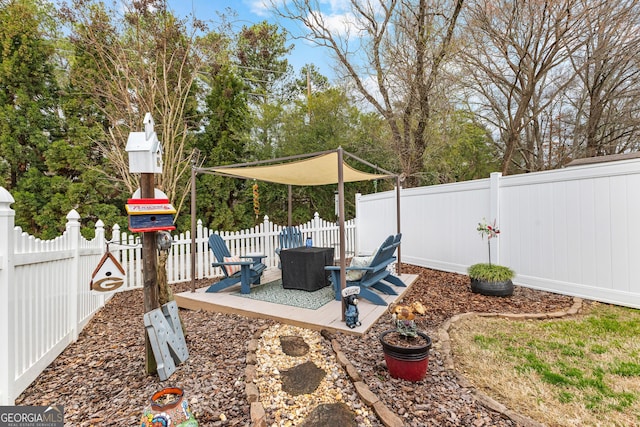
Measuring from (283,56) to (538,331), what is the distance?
42.9 feet

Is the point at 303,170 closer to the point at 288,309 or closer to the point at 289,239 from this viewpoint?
the point at 289,239

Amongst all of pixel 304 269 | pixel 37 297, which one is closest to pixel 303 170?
pixel 304 269

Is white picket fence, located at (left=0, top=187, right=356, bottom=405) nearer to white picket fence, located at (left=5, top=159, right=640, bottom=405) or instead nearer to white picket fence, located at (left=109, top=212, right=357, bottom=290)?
white picket fence, located at (left=5, top=159, right=640, bottom=405)

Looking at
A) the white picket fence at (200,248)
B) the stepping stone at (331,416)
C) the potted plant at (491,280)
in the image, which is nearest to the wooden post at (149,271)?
the stepping stone at (331,416)

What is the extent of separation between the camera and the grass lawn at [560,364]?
1966 mm

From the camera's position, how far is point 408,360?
2203 millimetres

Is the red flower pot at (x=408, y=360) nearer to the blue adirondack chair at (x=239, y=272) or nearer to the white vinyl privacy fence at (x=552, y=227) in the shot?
the blue adirondack chair at (x=239, y=272)

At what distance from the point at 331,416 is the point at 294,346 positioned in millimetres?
993

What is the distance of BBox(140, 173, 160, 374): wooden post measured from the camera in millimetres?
2336

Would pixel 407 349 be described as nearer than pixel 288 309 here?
Yes

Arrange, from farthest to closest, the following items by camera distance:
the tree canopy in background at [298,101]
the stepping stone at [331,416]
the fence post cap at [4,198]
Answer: the tree canopy in background at [298,101] → the fence post cap at [4,198] → the stepping stone at [331,416]

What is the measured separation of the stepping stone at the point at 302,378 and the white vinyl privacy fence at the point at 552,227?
3.93 metres

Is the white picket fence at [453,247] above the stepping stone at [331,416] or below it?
above

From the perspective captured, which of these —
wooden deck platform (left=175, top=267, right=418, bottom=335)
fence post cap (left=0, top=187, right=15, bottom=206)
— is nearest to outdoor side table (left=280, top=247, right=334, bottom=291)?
wooden deck platform (left=175, top=267, right=418, bottom=335)
